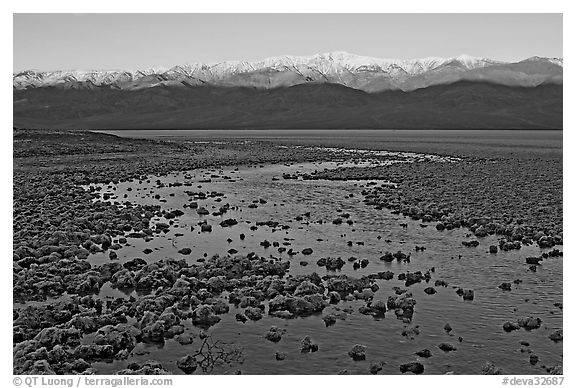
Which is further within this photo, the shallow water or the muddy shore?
the muddy shore

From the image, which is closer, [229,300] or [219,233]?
[229,300]

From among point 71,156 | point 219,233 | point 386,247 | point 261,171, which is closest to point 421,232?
point 386,247

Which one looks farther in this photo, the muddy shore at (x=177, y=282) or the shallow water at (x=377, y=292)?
the muddy shore at (x=177, y=282)

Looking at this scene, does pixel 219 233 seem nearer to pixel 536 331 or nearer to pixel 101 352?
pixel 101 352

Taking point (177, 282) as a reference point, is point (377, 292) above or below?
below

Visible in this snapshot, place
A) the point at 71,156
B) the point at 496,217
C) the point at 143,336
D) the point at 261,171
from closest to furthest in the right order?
the point at 143,336, the point at 496,217, the point at 261,171, the point at 71,156

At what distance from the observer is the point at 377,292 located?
23.3 metres

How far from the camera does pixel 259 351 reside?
1794 centimetres

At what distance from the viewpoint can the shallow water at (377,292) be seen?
17500 mm

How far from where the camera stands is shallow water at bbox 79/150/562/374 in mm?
17500

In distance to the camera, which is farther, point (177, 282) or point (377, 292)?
point (377, 292)

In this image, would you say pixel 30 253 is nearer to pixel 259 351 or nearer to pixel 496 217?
pixel 259 351

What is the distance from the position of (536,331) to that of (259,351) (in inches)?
381

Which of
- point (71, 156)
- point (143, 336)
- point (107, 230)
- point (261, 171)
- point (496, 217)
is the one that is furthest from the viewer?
point (71, 156)
